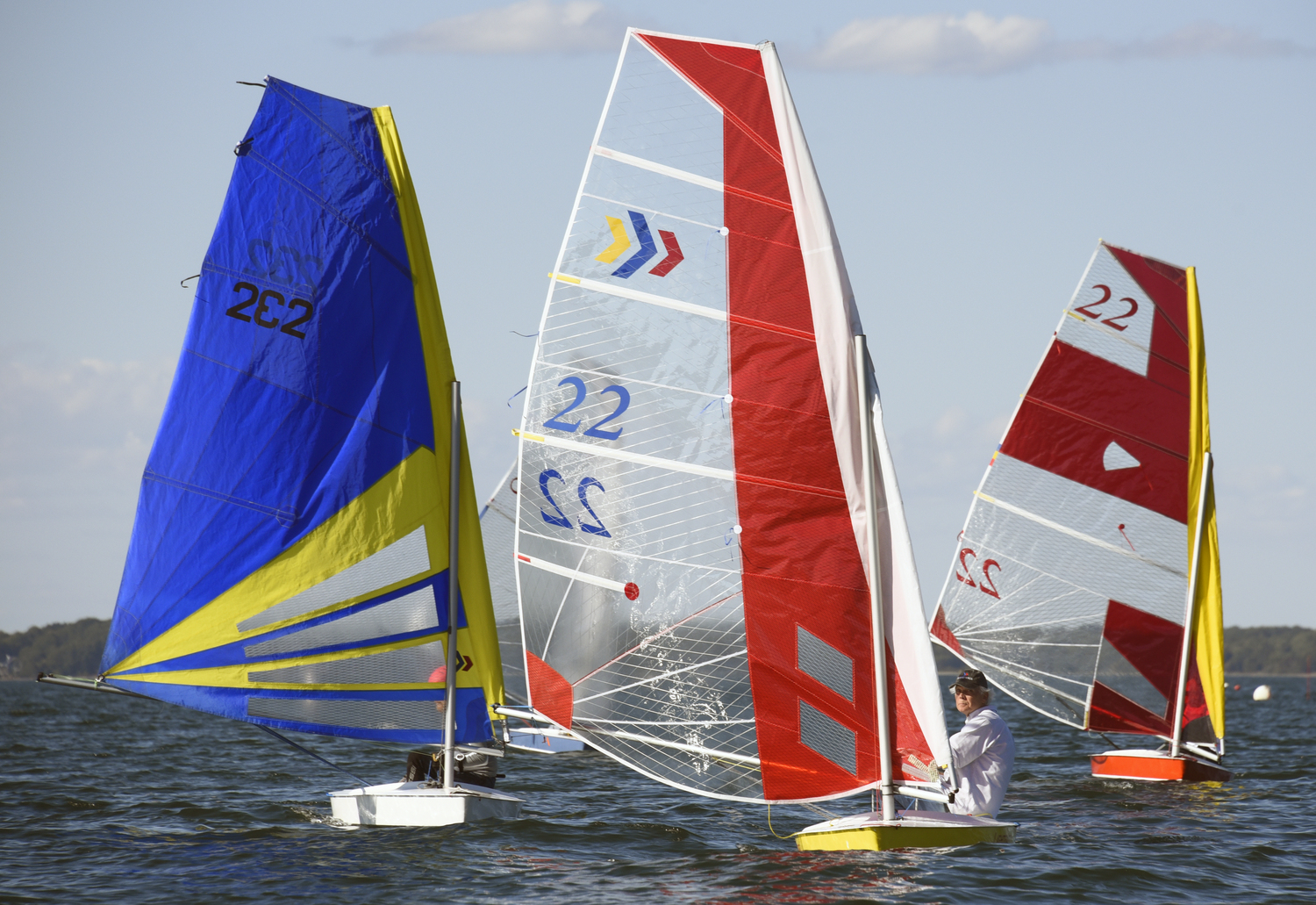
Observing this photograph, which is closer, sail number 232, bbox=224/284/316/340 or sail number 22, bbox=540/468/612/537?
sail number 22, bbox=540/468/612/537

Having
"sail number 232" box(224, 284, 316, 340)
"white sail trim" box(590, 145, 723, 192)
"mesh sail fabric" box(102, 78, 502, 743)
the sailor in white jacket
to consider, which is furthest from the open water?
"white sail trim" box(590, 145, 723, 192)

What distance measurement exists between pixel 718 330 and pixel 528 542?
7.11ft

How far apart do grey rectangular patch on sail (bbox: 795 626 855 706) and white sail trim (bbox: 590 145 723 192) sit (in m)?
3.39

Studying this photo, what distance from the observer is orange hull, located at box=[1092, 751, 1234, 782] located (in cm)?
1636

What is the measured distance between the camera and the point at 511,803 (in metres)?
11.2

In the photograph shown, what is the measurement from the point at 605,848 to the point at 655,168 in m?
5.80

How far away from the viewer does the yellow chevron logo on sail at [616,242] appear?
10.1 metres

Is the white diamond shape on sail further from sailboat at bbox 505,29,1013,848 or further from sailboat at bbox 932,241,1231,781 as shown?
sailboat at bbox 505,29,1013,848

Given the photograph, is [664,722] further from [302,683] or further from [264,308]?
[264,308]

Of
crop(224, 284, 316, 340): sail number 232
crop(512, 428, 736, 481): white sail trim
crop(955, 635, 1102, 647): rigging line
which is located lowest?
crop(955, 635, 1102, 647): rigging line

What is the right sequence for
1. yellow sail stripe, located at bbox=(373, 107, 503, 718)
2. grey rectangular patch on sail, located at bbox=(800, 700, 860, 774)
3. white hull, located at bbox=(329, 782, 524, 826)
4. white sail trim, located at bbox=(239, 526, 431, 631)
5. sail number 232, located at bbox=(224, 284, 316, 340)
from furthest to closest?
yellow sail stripe, located at bbox=(373, 107, 503, 718), sail number 232, located at bbox=(224, 284, 316, 340), white sail trim, located at bbox=(239, 526, 431, 631), white hull, located at bbox=(329, 782, 524, 826), grey rectangular patch on sail, located at bbox=(800, 700, 860, 774)

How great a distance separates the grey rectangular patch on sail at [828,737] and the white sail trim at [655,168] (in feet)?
12.9

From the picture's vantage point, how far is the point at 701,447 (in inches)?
398

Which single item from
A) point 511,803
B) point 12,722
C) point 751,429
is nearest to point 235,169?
point 751,429
